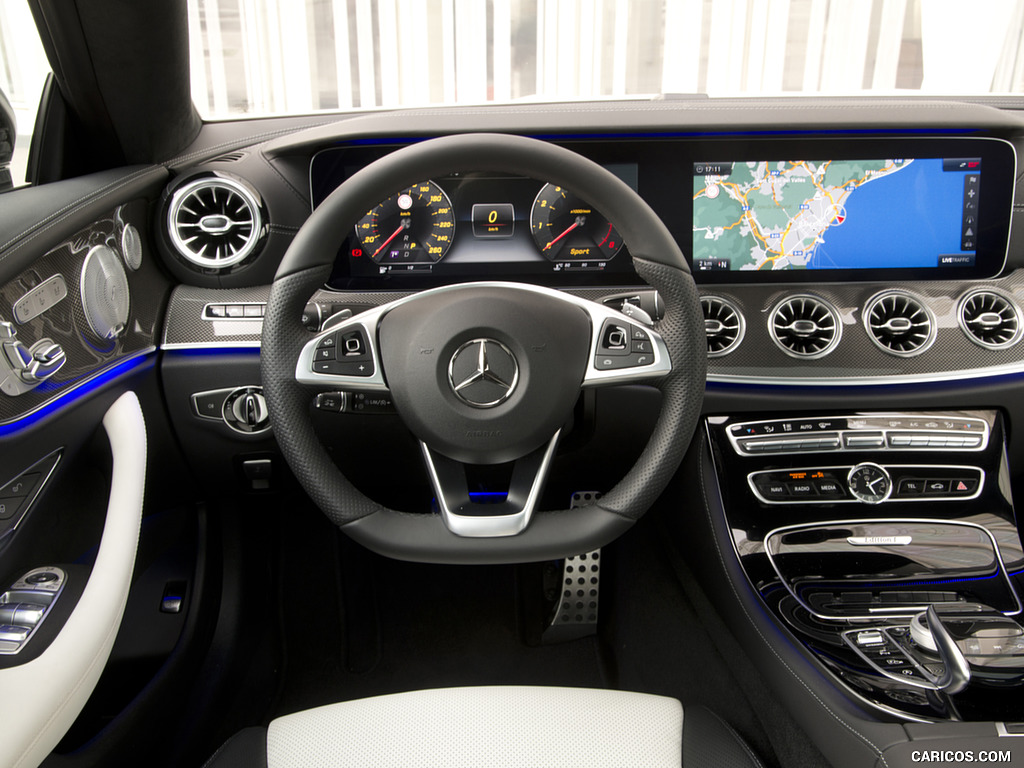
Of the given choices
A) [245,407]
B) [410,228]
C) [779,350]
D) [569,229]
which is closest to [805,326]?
[779,350]

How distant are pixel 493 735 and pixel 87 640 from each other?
1.88 ft

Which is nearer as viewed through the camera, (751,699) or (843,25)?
(751,699)

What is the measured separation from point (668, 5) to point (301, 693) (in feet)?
5.72

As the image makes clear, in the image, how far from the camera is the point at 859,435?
1.52 m

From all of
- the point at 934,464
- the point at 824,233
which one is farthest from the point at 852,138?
the point at 934,464

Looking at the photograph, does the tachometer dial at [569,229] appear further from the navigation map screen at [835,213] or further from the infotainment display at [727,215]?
the navigation map screen at [835,213]

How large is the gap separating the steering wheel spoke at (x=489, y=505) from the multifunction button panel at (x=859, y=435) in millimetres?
537

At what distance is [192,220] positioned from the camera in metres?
1.50

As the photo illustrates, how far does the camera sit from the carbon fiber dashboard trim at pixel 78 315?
1.08 meters

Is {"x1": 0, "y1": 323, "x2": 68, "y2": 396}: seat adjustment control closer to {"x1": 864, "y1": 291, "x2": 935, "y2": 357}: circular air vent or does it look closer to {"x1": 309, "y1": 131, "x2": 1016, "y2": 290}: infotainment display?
{"x1": 309, "y1": 131, "x2": 1016, "y2": 290}: infotainment display

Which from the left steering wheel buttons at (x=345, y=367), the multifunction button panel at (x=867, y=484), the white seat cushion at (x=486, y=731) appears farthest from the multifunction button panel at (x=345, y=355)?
the multifunction button panel at (x=867, y=484)

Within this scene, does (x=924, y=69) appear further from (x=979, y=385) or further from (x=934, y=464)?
(x=934, y=464)

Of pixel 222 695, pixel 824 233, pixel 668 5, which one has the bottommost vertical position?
pixel 222 695

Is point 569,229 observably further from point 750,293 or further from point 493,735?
point 493,735
